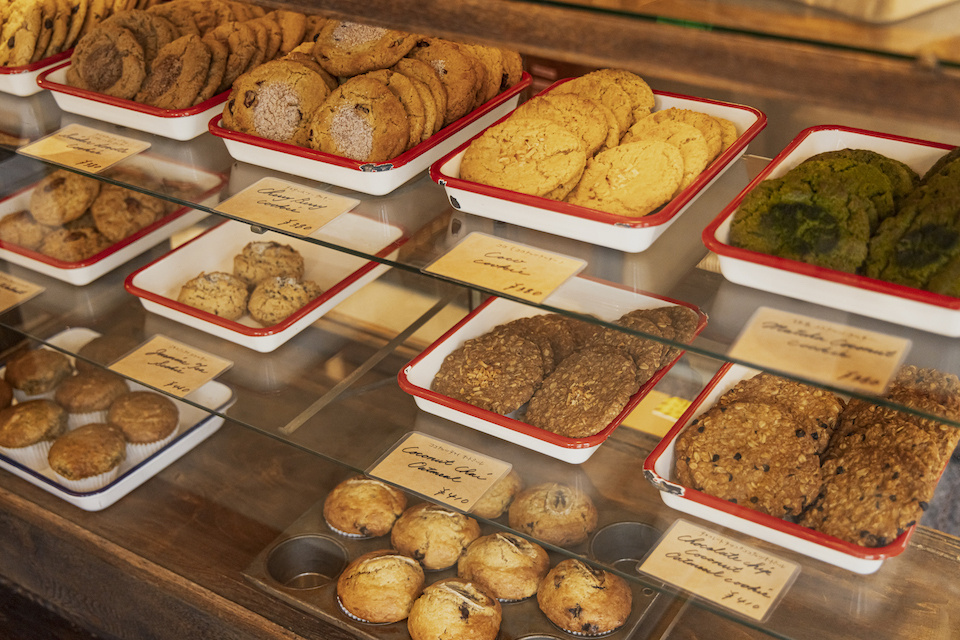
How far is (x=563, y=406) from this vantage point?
1.20 metres

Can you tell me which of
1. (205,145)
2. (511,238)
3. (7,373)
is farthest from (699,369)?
(7,373)

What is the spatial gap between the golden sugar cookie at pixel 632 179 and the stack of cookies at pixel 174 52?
61cm

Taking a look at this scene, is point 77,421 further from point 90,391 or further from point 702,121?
point 702,121

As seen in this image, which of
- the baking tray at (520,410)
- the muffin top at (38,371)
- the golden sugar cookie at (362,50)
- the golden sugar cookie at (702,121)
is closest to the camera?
the baking tray at (520,410)

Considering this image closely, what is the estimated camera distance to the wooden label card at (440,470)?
1.20 metres

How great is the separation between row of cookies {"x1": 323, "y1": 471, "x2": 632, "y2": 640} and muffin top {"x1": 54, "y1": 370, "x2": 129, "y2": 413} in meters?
0.66

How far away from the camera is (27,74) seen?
1473 mm

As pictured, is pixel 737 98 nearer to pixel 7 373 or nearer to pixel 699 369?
pixel 699 369

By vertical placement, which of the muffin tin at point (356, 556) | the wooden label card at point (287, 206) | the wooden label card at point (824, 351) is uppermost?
the wooden label card at point (287, 206)

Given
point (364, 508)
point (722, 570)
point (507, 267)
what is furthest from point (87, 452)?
point (722, 570)

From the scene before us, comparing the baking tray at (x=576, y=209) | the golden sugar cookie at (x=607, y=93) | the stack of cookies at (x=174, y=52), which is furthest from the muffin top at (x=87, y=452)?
the golden sugar cookie at (x=607, y=93)

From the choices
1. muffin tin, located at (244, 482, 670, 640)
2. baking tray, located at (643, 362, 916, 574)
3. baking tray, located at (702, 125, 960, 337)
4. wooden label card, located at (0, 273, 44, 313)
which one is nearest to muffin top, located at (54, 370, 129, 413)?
wooden label card, located at (0, 273, 44, 313)

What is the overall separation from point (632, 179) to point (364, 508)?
877 millimetres

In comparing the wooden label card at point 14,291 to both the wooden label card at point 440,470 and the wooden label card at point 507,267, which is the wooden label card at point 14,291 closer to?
the wooden label card at point 440,470
